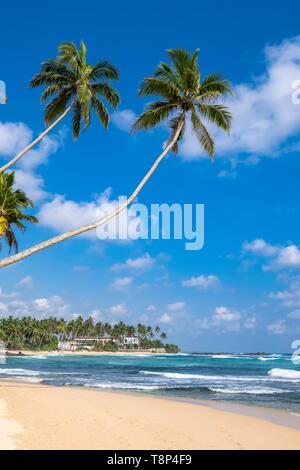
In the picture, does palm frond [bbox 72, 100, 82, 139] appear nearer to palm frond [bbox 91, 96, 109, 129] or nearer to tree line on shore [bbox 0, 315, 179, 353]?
palm frond [bbox 91, 96, 109, 129]

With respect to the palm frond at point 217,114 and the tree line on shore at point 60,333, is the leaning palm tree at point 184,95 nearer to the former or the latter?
the palm frond at point 217,114

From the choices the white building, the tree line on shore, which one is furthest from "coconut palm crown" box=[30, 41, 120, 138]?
the white building

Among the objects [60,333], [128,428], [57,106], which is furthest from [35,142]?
[60,333]

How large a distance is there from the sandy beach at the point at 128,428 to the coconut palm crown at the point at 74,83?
434 inches

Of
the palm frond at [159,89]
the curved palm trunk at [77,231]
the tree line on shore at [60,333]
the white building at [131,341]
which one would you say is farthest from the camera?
the white building at [131,341]

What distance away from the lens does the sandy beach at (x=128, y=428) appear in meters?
8.51

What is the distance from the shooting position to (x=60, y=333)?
12750cm

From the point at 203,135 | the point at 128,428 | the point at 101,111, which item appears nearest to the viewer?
the point at 128,428

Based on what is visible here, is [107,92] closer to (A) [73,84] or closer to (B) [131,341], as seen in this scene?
(A) [73,84]

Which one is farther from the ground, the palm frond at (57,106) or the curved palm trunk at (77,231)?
the palm frond at (57,106)

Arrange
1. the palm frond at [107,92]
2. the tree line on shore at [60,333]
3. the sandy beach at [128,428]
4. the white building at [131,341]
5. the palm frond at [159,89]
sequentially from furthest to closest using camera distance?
1. the white building at [131,341]
2. the tree line on shore at [60,333]
3. the palm frond at [107,92]
4. the palm frond at [159,89]
5. the sandy beach at [128,428]

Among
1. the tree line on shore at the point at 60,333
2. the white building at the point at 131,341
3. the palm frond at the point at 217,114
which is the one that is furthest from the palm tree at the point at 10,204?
the white building at the point at 131,341

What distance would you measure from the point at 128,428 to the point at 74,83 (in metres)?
13.2

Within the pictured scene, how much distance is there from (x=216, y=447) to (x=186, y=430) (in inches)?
72.5
